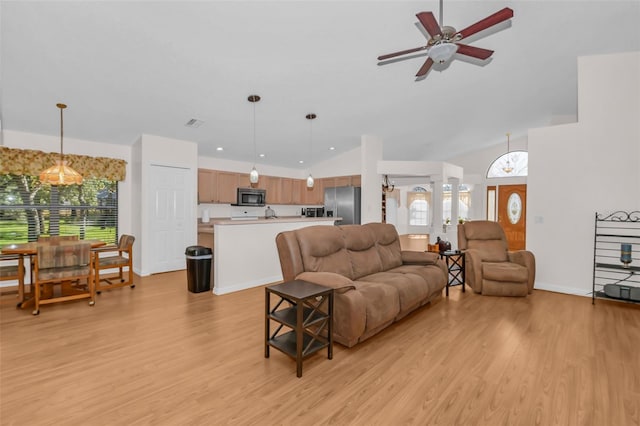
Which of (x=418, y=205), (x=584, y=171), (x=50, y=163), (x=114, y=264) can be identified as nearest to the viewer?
(x=584, y=171)

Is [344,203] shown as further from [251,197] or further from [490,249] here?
[490,249]

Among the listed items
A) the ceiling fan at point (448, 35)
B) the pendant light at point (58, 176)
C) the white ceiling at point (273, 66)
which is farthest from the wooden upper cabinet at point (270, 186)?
the ceiling fan at point (448, 35)

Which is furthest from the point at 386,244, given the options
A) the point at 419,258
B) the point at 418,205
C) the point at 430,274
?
the point at 418,205

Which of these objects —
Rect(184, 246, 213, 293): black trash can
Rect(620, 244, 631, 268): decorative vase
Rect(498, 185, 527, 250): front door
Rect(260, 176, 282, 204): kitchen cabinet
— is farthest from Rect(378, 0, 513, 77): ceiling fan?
Rect(498, 185, 527, 250): front door

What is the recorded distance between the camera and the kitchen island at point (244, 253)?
4.29 metres

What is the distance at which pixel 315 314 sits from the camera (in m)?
2.57

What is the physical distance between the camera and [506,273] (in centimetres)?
399

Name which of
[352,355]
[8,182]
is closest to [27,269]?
[8,182]

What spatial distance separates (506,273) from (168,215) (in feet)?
18.2

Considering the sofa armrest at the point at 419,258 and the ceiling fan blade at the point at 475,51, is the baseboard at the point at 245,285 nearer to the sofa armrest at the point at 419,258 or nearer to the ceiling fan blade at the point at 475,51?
the sofa armrest at the point at 419,258

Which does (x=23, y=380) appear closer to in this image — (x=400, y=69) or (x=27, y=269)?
(x=27, y=269)

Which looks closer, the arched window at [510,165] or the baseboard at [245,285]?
the baseboard at [245,285]

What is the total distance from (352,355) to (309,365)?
0.38m

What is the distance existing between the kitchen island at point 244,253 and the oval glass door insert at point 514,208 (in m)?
6.59
